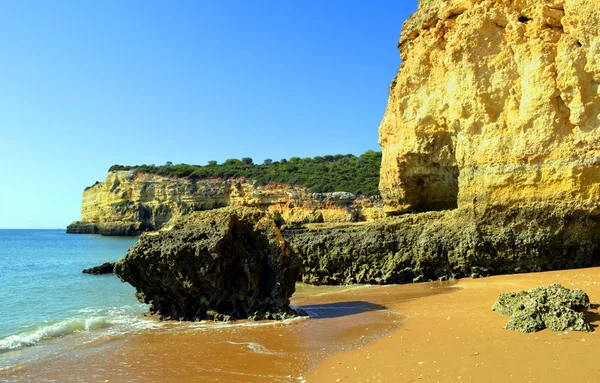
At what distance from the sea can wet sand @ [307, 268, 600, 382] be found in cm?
43

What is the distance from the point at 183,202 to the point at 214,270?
165ft

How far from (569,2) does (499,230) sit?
246 inches

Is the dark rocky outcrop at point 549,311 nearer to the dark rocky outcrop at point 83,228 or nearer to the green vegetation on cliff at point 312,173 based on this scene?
the green vegetation on cliff at point 312,173

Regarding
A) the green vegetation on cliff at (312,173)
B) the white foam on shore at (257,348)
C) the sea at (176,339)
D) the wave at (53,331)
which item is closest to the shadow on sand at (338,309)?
the sea at (176,339)

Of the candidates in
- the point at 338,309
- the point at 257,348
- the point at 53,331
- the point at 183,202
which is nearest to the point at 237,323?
the point at 257,348

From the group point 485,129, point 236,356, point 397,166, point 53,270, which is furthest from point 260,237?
point 53,270

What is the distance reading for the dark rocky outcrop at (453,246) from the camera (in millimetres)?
12281

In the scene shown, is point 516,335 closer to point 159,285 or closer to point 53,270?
point 159,285

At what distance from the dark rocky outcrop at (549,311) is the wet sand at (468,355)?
0.15 meters

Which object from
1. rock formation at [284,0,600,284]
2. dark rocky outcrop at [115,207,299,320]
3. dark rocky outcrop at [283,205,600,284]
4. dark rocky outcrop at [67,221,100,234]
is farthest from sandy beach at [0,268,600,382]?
dark rocky outcrop at [67,221,100,234]

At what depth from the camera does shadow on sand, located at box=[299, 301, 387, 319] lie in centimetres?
950

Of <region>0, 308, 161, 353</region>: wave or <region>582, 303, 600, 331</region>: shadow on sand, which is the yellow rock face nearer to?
<region>582, 303, 600, 331</region>: shadow on sand

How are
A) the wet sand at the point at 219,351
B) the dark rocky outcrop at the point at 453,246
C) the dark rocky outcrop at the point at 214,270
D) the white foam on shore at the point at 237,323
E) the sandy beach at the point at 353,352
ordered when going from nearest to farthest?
the sandy beach at the point at 353,352, the wet sand at the point at 219,351, the white foam on shore at the point at 237,323, the dark rocky outcrop at the point at 214,270, the dark rocky outcrop at the point at 453,246

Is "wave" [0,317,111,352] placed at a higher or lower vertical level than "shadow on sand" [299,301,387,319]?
lower
